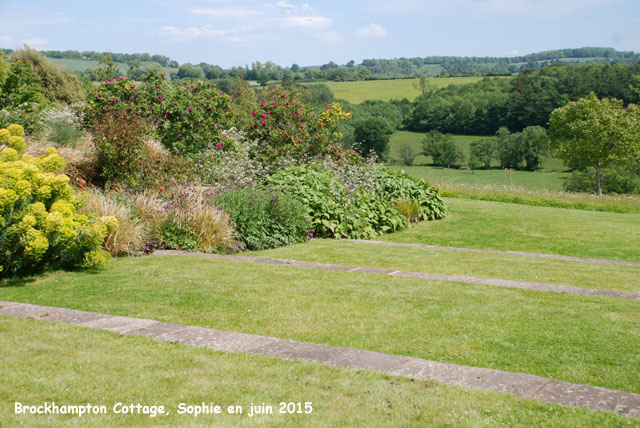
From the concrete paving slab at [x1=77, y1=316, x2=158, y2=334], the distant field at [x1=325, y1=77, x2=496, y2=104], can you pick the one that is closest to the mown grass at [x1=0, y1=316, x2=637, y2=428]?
the concrete paving slab at [x1=77, y1=316, x2=158, y2=334]

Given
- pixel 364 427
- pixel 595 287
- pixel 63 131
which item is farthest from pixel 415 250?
pixel 63 131

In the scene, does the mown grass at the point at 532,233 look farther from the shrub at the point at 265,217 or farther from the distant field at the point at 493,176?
the distant field at the point at 493,176

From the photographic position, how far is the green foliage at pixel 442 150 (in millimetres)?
61156

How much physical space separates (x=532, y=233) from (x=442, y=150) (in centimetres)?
5097

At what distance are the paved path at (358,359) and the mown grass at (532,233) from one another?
7.01 m

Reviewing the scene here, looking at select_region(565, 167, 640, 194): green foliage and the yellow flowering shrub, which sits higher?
the yellow flowering shrub

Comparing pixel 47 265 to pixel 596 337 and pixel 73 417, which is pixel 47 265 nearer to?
pixel 73 417

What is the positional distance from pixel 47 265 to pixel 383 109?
68416 millimetres

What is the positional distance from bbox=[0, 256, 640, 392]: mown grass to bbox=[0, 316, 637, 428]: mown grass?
0.67 m

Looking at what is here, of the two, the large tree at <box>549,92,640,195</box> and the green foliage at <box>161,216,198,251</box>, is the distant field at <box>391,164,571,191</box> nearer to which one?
the large tree at <box>549,92,640,195</box>

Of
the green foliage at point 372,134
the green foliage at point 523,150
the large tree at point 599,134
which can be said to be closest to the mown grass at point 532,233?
the large tree at point 599,134

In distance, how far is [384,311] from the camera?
5.05 metres

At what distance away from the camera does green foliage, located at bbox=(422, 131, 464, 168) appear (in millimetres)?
61156

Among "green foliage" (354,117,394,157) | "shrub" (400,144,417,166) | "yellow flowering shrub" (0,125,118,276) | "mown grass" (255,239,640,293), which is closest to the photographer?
"yellow flowering shrub" (0,125,118,276)
